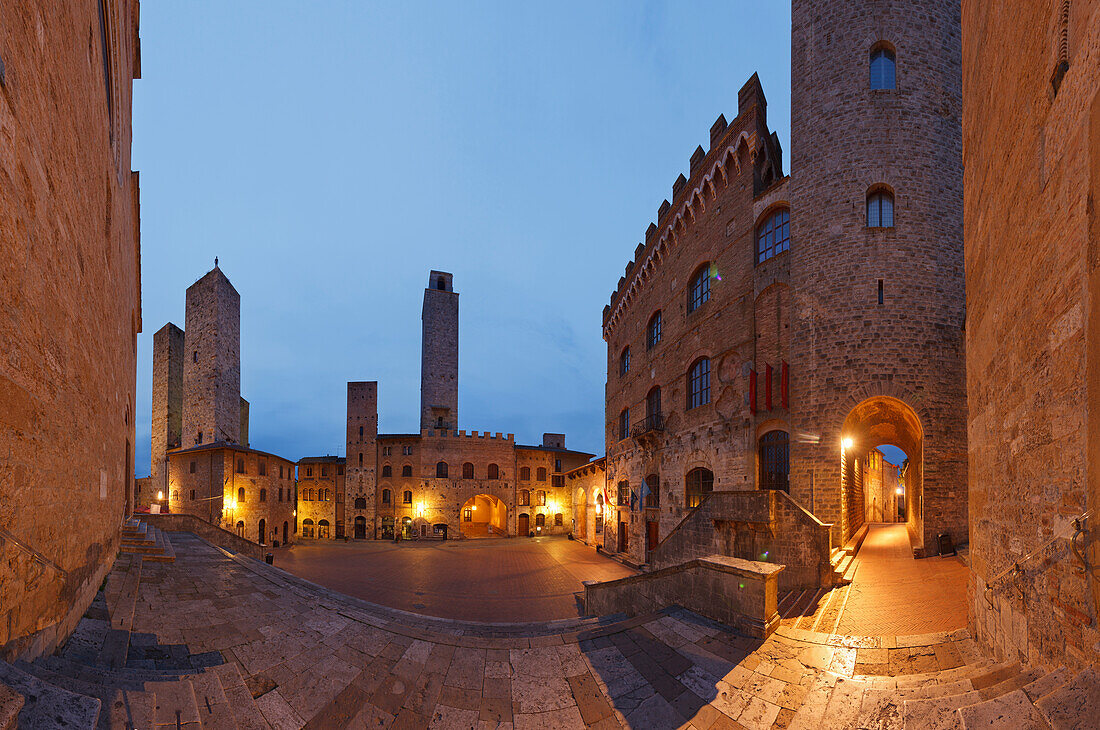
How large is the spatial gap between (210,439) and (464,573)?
18.0 m

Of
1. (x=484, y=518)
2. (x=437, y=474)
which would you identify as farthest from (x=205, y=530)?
(x=484, y=518)

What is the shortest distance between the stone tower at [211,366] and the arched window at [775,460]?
28.7 m

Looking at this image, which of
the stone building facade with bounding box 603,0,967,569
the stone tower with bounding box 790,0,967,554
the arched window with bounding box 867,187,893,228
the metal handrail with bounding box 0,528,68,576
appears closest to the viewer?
the metal handrail with bounding box 0,528,68,576

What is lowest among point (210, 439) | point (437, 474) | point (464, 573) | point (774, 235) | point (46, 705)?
point (464, 573)

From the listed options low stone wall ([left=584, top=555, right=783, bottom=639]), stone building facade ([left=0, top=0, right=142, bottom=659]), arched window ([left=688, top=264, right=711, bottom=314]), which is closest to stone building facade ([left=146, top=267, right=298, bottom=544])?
stone building facade ([left=0, top=0, right=142, bottom=659])

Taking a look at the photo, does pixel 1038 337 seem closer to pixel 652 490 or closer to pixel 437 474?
pixel 652 490

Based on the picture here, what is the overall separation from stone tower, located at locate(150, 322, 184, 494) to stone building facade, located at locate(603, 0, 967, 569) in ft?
107

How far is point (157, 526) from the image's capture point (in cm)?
1576

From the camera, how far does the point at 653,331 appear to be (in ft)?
72.5

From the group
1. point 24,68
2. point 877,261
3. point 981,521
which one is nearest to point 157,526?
point 24,68

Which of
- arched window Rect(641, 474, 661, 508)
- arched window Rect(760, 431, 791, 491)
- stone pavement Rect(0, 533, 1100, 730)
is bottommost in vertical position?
arched window Rect(641, 474, 661, 508)

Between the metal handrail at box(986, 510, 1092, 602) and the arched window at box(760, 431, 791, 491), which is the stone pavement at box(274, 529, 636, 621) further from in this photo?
the metal handrail at box(986, 510, 1092, 602)

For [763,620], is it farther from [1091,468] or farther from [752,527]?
[752,527]

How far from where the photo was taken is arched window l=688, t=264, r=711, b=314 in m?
17.2
